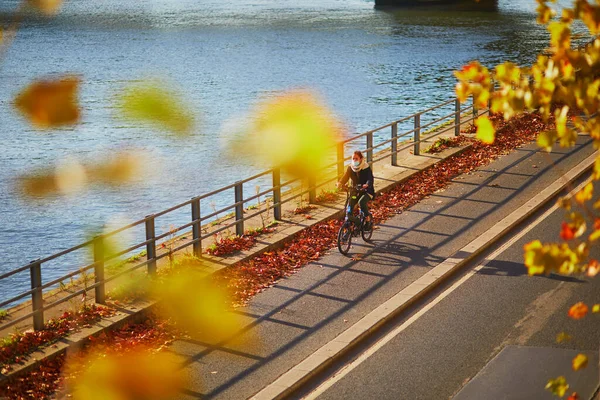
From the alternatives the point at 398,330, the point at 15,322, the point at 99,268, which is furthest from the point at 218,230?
the point at 15,322

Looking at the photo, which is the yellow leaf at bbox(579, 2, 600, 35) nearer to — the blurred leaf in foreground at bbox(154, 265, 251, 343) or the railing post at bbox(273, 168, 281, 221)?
the blurred leaf in foreground at bbox(154, 265, 251, 343)

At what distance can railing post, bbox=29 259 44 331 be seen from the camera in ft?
37.2

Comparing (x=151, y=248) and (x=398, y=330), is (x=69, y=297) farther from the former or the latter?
(x=398, y=330)

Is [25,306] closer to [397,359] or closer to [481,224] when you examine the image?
[397,359]

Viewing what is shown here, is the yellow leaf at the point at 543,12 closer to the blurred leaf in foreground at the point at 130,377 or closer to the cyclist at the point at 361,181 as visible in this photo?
the blurred leaf in foreground at the point at 130,377

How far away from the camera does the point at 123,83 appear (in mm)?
55906

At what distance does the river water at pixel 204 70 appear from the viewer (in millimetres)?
28984

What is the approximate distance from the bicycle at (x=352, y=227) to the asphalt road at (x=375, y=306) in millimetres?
172

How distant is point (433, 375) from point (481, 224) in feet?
21.6

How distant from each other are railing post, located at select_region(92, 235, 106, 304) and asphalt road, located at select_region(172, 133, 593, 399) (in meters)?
1.62

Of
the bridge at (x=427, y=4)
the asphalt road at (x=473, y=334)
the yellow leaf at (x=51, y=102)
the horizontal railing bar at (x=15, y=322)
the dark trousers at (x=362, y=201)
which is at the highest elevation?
the dark trousers at (x=362, y=201)

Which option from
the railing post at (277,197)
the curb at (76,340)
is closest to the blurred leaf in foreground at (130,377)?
the curb at (76,340)

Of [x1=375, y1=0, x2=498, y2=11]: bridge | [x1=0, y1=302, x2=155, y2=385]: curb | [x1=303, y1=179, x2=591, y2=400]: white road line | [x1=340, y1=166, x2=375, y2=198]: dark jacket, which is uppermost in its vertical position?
[x1=340, y1=166, x2=375, y2=198]: dark jacket

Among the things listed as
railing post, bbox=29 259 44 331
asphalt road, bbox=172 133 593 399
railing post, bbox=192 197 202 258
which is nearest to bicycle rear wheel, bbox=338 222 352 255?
asphalt road, bbox=172 133 593 399
